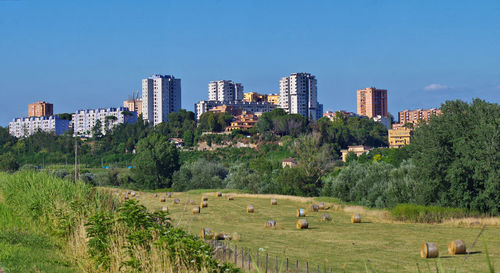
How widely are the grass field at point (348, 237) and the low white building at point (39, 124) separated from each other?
491 feet

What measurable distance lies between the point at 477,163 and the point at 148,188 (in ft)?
→ 172

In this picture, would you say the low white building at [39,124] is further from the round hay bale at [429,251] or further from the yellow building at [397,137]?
the round hay bale at [429,251]

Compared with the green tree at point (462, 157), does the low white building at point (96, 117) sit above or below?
above

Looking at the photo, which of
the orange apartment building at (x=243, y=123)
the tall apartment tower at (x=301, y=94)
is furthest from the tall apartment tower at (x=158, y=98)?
the orange apartment building at (x=243, y=123)

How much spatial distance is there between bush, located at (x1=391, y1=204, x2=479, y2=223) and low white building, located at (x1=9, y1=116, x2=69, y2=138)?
6019 inches

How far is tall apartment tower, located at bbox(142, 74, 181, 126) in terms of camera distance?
18562 cm

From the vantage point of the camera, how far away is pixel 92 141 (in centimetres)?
12469

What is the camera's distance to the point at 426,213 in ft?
90.6

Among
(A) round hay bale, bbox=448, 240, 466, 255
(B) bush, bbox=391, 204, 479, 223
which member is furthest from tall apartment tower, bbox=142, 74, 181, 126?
(A) round hay bale, bbox=448, 240, 466, 255

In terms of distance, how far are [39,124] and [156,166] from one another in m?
110

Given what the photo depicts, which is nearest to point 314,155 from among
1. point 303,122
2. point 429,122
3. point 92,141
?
point 429,122

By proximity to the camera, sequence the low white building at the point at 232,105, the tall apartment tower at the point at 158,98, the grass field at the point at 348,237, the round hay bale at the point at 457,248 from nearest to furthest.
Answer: the grass field at the point at 348,237 < the round hay bale at the point at 457,248 < the low white building at the point at 232,105 < the tall apartment tower at the point at 158,98

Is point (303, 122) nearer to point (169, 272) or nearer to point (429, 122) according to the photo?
point (429, 122)

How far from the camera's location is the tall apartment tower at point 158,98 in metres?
186
